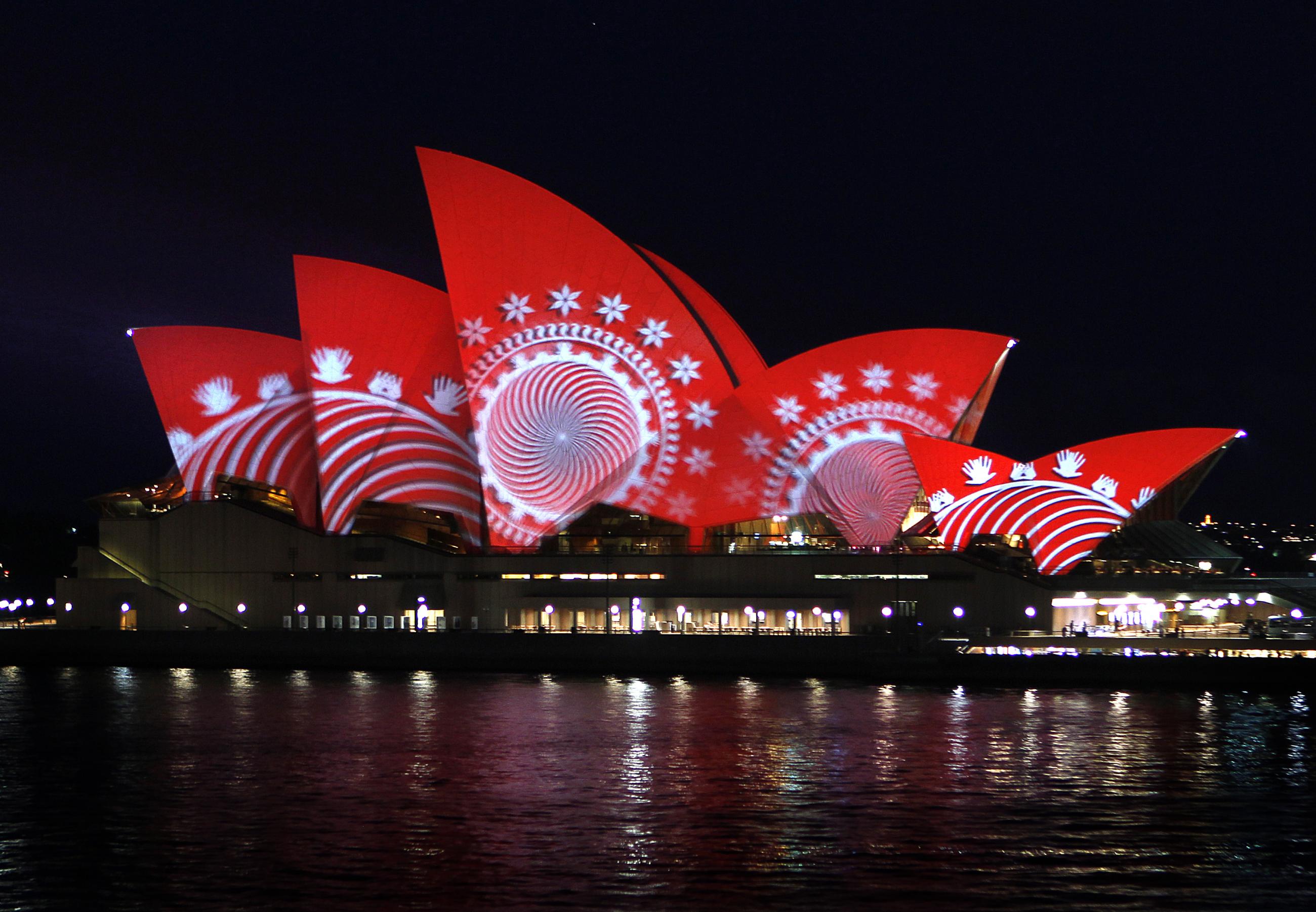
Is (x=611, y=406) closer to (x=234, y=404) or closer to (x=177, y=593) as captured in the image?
(x=234, y=404)

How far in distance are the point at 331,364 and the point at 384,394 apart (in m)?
1.92

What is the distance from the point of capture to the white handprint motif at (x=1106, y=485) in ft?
130

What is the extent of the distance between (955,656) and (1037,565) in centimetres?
517

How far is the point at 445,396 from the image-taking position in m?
44.9

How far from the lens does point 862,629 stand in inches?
1612

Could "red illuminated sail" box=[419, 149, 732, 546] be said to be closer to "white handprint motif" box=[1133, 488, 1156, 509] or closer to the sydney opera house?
the sydney opera house

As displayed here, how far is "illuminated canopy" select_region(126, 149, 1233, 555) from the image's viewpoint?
40.3 m

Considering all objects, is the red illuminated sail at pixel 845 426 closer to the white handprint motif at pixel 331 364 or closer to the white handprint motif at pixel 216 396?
the white handprint motif at pixel 331 364

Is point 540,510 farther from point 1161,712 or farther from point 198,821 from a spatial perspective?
point 198,821

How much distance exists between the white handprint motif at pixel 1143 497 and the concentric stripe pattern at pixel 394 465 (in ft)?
66.7

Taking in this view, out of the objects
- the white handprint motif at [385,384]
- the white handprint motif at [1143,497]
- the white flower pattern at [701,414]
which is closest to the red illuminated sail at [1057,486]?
the white handprint motif at [1143,497]

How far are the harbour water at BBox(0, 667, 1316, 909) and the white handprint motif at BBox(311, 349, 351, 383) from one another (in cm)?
1447

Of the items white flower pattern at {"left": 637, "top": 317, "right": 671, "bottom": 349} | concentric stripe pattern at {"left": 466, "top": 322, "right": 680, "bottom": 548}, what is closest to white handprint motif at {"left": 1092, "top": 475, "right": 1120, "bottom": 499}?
concentric stripe pattern at {"left": 466, "top": 322, "right": 680, "bottom": 548}

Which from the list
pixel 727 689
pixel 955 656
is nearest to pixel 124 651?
pixel 727 689
